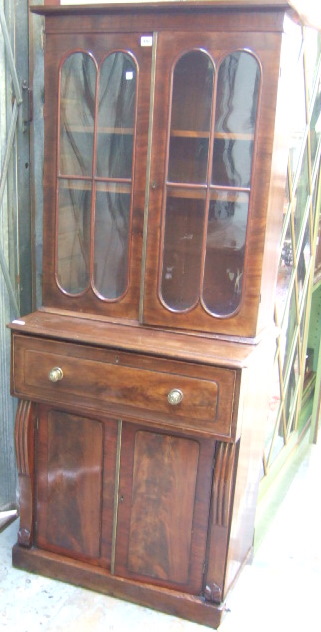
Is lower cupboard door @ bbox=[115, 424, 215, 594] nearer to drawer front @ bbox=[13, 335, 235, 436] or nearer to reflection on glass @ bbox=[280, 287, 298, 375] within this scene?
drawer front @ bbox=[13, 335, 235, 436]

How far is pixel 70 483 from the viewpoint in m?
1.78

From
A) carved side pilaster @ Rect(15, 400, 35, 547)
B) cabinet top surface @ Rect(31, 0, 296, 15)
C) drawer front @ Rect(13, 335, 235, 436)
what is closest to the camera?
cabinet top surface @ Rect(31, 0, 296, 15)

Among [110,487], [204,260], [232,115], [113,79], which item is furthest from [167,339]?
[113,79]

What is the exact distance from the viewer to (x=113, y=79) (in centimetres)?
163

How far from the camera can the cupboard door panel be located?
5.71 ft

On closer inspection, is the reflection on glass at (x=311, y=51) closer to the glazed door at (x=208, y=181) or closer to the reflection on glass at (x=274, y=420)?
the glazed door at (x=208, y=181)

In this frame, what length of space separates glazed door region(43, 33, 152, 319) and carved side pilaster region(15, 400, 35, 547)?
32 cm

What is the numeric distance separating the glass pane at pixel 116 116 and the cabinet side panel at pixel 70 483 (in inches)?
27.3

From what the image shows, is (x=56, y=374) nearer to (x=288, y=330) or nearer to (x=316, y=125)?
(x=288, y=330)

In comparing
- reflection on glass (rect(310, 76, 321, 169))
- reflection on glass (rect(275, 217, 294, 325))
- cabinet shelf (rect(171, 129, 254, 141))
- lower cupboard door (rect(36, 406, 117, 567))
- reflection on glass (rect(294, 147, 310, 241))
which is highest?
reflection on glass (rect(310, 76, 321, 169))

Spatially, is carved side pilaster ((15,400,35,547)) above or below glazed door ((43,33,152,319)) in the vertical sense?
below

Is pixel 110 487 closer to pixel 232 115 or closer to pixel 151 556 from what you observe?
pixel 151 556

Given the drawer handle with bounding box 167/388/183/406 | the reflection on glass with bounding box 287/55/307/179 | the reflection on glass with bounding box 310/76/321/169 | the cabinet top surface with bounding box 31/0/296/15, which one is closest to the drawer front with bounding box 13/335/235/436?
the drawer handle with bounding box 167/388/183/406

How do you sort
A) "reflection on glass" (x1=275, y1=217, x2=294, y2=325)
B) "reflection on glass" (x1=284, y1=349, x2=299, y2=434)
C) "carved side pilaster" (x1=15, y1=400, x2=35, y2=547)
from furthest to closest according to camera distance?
"reflection on glass" (x1=284, y1=349, x2=299, y2=434) < "reflection on glass" (x1=275, y1=217, x2=294, y2=325) < "carved side pilaster" (x1=15, y1=400, x2=35, y2=547)
